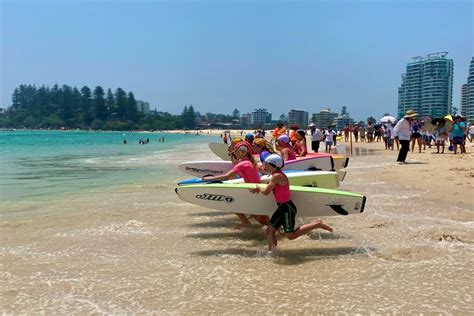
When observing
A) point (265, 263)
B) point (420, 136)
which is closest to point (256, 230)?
point (265, 263)

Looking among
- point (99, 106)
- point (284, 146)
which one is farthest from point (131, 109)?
point (284, 146)

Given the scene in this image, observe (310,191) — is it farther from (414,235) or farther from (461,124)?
(461,124)

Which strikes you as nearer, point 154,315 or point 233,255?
point 154,315

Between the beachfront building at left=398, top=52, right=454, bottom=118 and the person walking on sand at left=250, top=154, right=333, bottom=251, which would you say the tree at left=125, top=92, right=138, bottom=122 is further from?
the person walking on sand at left=250, top=154, right=333, bottom=251

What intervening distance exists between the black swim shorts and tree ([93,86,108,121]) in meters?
180

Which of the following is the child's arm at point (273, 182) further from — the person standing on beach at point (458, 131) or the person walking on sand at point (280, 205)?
the person standing on beach at point (458, 131)

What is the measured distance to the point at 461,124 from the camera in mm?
16656

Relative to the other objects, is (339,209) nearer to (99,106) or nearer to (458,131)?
(458,131)

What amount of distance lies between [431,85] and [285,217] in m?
75.6

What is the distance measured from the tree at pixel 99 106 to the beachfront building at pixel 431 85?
13154cm

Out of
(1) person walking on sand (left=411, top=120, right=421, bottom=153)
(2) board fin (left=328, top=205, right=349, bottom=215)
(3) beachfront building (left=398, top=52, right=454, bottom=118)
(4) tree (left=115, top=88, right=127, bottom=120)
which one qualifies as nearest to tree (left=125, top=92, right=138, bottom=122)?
(4) tree (left=115, top=88, right=127, bottom=120)

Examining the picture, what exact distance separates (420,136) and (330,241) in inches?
617

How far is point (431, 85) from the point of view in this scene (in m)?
72.6

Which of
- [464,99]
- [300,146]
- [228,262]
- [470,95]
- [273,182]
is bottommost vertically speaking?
[228,262]
